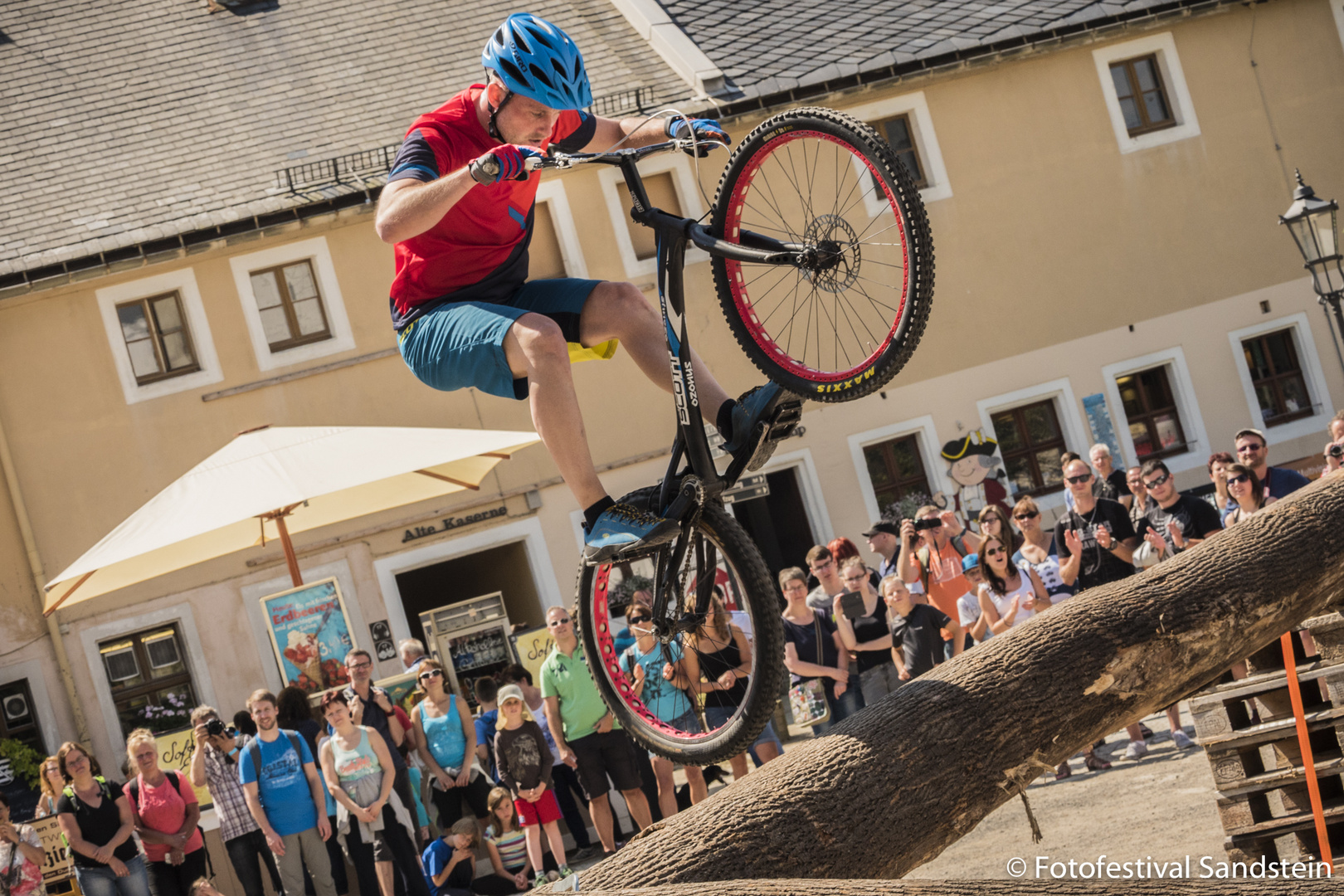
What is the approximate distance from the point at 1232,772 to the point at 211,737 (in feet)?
21.1

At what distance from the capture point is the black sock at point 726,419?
11.6 feet

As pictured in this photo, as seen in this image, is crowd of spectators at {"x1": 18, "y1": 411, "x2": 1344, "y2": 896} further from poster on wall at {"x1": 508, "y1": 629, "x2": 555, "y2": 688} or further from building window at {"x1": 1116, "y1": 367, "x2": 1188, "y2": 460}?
building window at {"x1": 1116, "y1": 367, "x2": 1188, "y2": 460}

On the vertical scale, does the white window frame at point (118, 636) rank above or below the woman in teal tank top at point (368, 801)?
above

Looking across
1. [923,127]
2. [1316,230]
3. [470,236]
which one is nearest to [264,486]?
[470,236]

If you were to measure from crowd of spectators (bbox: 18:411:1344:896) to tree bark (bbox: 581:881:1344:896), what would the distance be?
5.23 metres

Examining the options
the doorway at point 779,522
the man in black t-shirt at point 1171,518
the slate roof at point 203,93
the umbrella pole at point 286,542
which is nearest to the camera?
the man in black t-shirt at point 1171,518

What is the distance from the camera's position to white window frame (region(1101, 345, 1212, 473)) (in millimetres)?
17125

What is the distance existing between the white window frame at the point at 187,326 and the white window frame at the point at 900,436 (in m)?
7.61

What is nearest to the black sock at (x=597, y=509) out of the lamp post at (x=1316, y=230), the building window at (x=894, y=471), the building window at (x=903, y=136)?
the lamp post at (x=1316, y=230)

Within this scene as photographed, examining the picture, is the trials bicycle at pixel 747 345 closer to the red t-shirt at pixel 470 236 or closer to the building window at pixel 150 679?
the red t-shirt at pixel 470 236

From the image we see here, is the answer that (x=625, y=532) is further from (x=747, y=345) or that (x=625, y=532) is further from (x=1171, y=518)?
(x=1171, y=518)

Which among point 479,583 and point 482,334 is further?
point 479,583

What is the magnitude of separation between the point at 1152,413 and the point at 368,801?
→ 488 inches

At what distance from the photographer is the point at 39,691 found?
14.4 m
